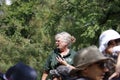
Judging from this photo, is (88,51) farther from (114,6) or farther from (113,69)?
(114,6)

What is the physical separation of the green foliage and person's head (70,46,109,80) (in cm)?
108

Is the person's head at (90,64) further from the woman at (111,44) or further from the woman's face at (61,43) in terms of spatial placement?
the woman's face at (61,43)

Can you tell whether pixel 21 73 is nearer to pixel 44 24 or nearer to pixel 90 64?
pixel 90 64

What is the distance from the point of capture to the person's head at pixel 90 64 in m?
3.77

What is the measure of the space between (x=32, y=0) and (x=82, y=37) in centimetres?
3414

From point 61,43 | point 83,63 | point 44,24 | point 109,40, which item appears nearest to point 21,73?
point 83,63

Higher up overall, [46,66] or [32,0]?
[32,0]

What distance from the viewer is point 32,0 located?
175 ft

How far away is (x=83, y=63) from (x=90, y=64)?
0.06 m

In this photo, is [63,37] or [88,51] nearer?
[88,51]

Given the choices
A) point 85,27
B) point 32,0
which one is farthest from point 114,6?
point 32,0

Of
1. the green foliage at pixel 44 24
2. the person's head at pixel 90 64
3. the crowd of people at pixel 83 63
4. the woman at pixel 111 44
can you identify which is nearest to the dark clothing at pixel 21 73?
the crowd of people at pixel 83 63

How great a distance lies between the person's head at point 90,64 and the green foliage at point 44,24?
1.08m

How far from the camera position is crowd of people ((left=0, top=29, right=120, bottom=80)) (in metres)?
3.39
